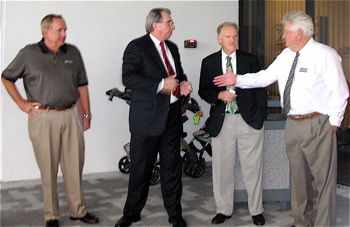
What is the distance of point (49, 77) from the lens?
126 inches

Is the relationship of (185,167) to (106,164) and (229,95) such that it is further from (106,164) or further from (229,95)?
(229,95)

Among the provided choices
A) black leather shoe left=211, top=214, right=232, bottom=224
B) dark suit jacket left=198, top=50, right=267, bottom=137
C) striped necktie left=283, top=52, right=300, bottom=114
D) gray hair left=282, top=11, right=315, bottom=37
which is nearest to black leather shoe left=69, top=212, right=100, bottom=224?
black leather shoe left=211, top=214, right=232, bottom=224

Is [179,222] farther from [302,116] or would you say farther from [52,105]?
[52,105]

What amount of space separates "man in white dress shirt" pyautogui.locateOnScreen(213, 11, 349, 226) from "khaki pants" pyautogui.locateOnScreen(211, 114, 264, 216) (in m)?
0.35

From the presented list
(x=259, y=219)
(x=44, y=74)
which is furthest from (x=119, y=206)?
(x=44, y=74)

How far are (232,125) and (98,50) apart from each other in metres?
2.57

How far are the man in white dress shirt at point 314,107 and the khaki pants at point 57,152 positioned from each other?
1.68 m

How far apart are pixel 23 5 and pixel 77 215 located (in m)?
2.73

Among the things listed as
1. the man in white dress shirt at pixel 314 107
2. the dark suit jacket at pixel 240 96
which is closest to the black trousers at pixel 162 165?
the dark suit jacket at pixel 240 96

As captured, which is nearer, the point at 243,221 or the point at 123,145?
the point at 243,221

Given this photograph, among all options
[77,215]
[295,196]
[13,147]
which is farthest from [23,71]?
[295,196]

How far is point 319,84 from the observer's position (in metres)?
2.88

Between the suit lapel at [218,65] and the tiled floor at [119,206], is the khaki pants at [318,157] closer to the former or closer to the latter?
the tiled floor at [119,206]

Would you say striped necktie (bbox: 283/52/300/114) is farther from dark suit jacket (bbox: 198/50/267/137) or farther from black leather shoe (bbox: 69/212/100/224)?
black leather shoe (bbox: 69/212/100/224)
